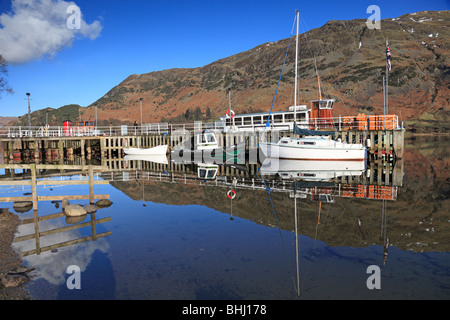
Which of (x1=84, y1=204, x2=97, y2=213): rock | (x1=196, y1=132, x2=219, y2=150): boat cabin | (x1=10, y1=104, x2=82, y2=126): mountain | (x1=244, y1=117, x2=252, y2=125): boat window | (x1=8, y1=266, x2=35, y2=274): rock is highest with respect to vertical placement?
(x1=10, y1=104, x2=82, y2=126): mountain

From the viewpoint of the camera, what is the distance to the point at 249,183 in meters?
22.3

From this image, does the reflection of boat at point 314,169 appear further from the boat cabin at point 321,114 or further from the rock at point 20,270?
the rock at point 20,270

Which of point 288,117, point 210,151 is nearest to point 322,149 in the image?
point 288,117

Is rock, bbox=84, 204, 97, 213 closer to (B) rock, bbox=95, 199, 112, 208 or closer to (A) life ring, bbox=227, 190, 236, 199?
(B) rock, bbox=95, 199, 112, 208

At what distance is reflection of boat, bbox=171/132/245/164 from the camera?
117 feet

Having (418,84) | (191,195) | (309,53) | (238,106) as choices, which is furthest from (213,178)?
(309,53)

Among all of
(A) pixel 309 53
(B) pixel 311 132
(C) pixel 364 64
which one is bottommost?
(B) pixel 311 132

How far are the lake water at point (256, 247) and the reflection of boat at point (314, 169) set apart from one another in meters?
4.73

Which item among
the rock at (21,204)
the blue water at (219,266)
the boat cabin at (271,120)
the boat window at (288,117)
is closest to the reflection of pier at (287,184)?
the blue water at (219,266)

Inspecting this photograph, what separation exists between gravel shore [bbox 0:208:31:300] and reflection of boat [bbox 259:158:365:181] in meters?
16.9

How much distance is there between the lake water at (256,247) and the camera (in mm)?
7824

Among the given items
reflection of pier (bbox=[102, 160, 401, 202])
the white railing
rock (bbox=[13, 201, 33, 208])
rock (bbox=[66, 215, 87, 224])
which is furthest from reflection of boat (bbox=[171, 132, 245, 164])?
rock (bbox=[66, 215, 87, 224])
